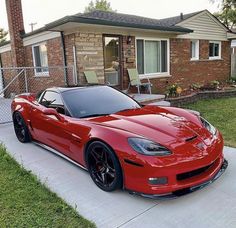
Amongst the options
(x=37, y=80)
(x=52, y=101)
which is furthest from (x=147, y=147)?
(x=37, y=80)

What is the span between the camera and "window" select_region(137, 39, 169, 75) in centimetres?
1073

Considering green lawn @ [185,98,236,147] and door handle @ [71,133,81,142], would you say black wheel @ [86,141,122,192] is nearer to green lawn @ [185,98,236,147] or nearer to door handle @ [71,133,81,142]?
door handle @ [71,133,81,142]

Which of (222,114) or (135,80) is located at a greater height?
(135,80)

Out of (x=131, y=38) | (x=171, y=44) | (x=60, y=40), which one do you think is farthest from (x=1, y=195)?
(x=171, y=44)

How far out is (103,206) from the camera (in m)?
3.14

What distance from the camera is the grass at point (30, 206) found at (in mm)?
2863

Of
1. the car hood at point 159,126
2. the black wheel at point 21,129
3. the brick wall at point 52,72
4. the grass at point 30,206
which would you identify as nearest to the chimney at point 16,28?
the brick wall at point 52,72

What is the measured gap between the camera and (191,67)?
Answer: 42.3 ft

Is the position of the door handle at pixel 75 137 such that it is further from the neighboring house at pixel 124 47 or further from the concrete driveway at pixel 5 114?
the neighboring house at pixel 124 47

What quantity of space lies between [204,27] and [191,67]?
2.36 metres

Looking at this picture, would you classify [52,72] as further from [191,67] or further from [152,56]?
[191,67]

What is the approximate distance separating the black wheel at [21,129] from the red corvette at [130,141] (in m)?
0.90

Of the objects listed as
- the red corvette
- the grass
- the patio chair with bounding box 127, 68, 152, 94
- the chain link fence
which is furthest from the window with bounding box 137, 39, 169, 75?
the grass

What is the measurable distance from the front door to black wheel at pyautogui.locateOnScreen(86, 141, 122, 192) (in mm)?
6524
